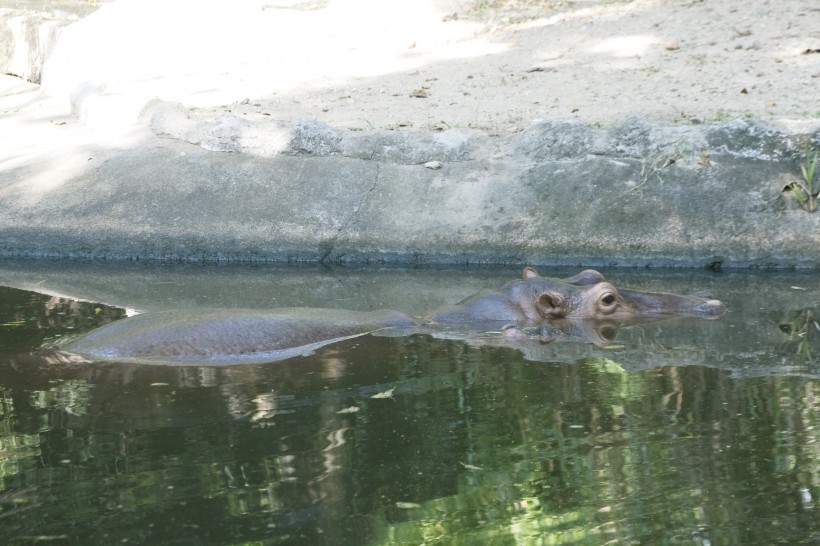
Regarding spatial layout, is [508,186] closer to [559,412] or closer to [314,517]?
[559,412]

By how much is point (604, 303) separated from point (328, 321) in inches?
66.7

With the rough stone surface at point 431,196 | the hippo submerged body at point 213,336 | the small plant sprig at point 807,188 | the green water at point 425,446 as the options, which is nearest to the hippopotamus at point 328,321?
the hippo submerged body at point 213,336

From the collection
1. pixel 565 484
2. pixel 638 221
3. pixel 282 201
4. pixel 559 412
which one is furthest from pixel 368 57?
pixel 565 484

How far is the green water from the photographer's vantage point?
326 centimetres

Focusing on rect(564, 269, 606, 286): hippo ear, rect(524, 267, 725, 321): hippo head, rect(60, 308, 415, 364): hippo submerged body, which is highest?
rect(60, 308, 415, 364): hippo submerged body

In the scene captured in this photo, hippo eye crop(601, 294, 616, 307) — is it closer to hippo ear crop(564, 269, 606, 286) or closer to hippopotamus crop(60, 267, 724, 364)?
hippopotamus crop(60, 267, 724, 364)

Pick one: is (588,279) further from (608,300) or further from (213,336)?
(213,336)

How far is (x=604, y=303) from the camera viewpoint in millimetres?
6344

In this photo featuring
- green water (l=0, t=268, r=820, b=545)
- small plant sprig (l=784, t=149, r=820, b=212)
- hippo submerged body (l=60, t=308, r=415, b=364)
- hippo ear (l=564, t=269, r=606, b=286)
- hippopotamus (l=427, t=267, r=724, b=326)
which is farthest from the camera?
small plant sprig (l=784, t=149, r=820, b=212)

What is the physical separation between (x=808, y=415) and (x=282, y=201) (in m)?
5.51

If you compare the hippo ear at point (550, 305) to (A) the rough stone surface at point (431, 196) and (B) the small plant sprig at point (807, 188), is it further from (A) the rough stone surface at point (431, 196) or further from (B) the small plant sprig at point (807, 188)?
(B) the small plant sprig at point (807, 188)

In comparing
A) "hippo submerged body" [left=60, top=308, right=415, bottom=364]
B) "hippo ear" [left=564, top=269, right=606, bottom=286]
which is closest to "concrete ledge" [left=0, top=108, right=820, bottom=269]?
"hippo ear" [left=564, top=269, right=606, bottom=286]

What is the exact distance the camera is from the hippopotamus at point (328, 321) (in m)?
5.35

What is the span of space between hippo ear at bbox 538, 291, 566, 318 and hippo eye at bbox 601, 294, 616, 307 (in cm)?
27
